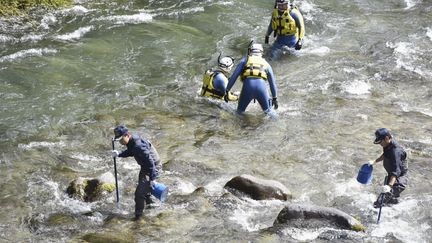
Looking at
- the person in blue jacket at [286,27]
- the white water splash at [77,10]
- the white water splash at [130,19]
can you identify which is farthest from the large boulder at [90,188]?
the white water splash at [77,10]

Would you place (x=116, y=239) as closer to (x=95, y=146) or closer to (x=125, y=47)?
(x=95, y=146)

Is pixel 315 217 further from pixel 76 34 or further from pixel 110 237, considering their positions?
pixel 76 34

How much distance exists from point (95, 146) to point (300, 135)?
4260 mm

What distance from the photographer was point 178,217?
9680 mm

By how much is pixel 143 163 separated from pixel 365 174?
358cm

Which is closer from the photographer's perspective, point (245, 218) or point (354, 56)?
point (245, 218)

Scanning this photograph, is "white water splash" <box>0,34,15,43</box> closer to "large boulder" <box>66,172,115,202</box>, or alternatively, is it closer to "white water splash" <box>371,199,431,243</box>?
"large boulder" <box>66,172,115,202</box>

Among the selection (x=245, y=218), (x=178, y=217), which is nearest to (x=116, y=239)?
(x=178, y=217)

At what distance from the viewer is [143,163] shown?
30.1 ft

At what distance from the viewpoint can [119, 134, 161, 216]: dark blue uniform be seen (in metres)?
9.09

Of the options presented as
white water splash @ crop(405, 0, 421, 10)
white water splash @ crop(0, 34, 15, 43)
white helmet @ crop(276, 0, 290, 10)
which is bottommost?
white water splash @ crop(0, 34, 15, 43)

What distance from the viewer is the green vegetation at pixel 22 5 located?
18.4 metres

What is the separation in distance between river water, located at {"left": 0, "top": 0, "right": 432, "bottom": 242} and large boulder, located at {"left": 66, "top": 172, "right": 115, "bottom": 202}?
0.14 m

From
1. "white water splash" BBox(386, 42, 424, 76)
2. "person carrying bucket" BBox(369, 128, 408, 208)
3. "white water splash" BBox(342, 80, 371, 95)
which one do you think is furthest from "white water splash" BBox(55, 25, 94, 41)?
"person carrying bucket" BBox(369, 128, 408, 208)
